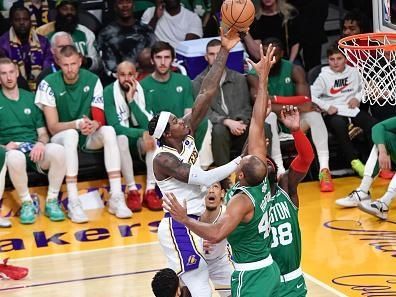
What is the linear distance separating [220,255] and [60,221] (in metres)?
3.88

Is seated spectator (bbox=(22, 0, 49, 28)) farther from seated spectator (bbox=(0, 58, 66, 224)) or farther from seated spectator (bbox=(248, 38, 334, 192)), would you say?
seated spectator (bbox=(248, 38, 334, 192))

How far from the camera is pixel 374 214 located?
35.7 ft

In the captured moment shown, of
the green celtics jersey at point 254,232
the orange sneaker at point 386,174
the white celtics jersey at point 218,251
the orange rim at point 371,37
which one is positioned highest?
the orange rim at point 371,37

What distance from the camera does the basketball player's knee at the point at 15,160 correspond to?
434 inches

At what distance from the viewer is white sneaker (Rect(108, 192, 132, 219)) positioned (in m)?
11.3

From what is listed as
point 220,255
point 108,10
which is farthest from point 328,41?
point 220,255

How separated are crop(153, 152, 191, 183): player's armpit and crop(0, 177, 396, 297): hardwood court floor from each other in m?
1.80

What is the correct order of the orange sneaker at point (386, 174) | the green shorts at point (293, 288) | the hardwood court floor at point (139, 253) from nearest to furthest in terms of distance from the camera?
the green shorts at point (293, 288) < the hardwood court floor at point (139, 253) < the orange sneaker at point (386, 174)

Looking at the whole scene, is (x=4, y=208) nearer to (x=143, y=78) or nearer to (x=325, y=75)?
(x=143, y=78)

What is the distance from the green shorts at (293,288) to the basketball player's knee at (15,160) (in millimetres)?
4547

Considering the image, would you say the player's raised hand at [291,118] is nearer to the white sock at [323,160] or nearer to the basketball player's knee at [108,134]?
the basketball player's knee at [108,134]

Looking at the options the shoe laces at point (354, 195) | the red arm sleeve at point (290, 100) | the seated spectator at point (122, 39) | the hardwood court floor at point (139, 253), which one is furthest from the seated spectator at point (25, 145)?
the shoe laces at point (354, 195)

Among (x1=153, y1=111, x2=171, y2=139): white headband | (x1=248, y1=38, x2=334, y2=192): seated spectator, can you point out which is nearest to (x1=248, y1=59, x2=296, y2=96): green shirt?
(x1=248, y1=38, x2=334, y2=192): seated spectator

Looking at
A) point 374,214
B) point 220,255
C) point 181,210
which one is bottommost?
point 374,214
